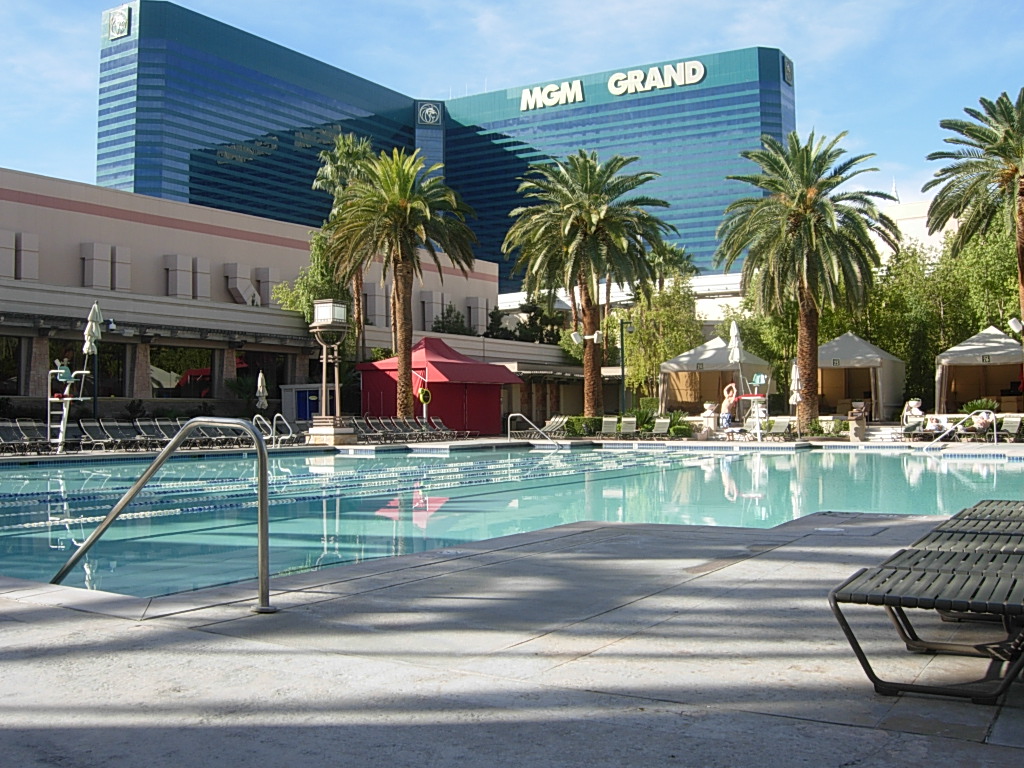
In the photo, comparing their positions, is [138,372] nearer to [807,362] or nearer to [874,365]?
[807,362]

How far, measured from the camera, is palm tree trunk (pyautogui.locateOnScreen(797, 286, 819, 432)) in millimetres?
31516

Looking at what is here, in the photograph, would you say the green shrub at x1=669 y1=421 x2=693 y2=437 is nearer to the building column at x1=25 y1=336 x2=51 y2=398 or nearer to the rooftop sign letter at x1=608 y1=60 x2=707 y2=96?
the building column at x1=25 y1=336 x2=51 y2=398

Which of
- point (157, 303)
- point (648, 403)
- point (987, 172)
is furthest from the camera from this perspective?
point (648, 403)

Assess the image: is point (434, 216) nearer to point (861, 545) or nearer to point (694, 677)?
point (861, 545)

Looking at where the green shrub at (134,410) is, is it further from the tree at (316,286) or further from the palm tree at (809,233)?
the palm tree at (809,233)

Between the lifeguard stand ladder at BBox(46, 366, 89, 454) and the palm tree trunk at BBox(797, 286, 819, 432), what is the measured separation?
857 inches

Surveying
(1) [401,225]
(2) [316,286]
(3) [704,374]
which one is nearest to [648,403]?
(3) [704,374]

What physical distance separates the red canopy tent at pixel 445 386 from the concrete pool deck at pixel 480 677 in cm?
2993

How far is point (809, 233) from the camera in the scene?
30188 mm

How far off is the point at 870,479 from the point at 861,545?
11779 mm

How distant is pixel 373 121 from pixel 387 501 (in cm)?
12072

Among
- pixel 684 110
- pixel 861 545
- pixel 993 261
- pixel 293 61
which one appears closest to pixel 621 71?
pixel 684 110

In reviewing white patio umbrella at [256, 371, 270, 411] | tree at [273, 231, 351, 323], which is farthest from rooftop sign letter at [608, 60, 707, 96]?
white patio umbrella at [256, 371, 270, 411]

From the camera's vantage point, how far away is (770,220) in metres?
30.9
